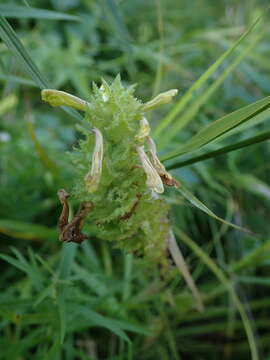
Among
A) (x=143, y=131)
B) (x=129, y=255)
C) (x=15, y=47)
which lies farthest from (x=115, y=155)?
(x=129, y=255)

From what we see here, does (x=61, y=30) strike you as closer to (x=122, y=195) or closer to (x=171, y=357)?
(x=171, y=357)

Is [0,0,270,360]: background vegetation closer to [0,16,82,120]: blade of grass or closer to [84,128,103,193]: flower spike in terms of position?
[0,16,82,120]: blade of grass

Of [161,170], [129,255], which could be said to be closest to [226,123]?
[161,170]

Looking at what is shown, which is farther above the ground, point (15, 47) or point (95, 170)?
point (15, 47)

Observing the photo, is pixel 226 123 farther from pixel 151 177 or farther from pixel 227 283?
pixel 227 283

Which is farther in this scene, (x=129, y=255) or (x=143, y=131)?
(x=129, y=255)
